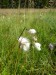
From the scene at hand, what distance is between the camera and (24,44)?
1909mm

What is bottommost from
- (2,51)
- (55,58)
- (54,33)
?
(54,33)

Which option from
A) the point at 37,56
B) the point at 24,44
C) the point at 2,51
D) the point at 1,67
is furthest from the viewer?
the point at 37,56

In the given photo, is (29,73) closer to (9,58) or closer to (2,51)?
(9,58)

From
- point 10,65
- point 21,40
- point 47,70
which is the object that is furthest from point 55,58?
point 21,40

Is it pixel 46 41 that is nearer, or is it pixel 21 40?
pixel 21 40

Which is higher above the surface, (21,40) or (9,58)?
(21,40)

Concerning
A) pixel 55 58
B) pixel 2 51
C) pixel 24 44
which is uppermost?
pixel 24 44

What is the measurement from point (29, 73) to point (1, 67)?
29 centimetres

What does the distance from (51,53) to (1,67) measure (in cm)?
85

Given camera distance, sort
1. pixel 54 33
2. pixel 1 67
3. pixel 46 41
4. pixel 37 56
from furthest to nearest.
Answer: pixel 54 33, pixel 46 41, pixel 37 56, pixel 1 67

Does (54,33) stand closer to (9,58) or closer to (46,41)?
(46,41)

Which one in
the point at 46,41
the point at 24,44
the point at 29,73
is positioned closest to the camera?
the point at 24,44

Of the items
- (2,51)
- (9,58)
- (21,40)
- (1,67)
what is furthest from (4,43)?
(21,40)

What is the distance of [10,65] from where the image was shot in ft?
8.36
